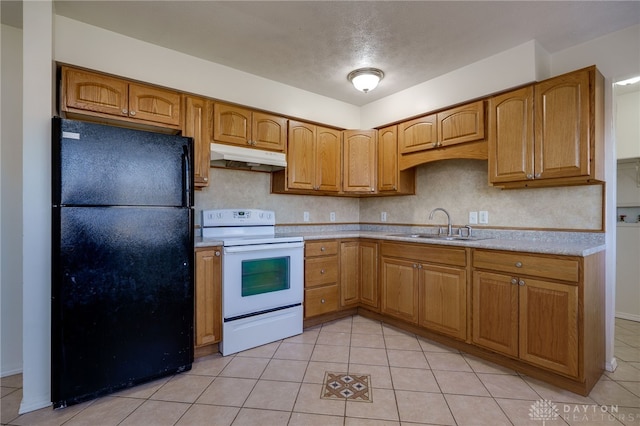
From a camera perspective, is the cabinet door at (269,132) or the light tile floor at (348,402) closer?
the light tile floor at (348,402)

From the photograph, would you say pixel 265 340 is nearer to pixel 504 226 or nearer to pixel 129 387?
pixel 129 387

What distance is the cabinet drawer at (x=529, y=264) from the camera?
75.5 inches

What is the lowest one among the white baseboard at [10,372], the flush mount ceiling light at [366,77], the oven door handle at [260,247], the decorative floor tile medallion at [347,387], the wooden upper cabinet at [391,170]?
the decorative floor tile medallion at [347,387]

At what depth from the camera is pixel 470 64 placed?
2.74m

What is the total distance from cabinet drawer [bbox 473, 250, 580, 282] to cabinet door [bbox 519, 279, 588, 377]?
62mm

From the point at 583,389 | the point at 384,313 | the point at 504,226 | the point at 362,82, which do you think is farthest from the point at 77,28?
the point at 583,389

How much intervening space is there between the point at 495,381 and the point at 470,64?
8.53 feet

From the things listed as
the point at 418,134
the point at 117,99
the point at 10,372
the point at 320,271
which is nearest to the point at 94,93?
the point at 117,99

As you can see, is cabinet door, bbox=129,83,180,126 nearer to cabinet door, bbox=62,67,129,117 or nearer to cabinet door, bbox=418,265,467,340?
cabinet door, bbox=62,67,129,117

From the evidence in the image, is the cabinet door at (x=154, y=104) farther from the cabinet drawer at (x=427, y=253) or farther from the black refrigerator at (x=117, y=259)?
the cabinet drawer at (x=427, y=253)

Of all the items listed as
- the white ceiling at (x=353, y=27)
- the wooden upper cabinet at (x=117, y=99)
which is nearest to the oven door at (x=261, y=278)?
the wooden upper cabinet at (x=117, y=99)

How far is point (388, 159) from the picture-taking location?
11.4 feet

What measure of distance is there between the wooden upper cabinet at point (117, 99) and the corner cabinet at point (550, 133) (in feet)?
8.97

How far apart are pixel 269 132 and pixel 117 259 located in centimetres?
179
